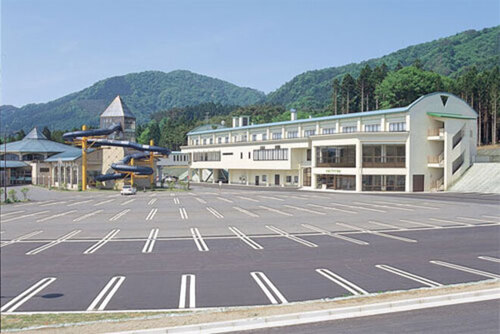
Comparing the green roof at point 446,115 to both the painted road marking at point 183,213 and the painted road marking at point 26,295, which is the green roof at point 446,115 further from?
the painted road marking at point 26,295

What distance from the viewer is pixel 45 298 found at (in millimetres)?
10062

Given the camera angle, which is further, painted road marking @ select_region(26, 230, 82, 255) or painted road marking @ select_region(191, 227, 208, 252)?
painted road marking @ select_region(191, 227, 208, 252)

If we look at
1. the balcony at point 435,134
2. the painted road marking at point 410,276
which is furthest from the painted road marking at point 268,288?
the balcony at point 435,134

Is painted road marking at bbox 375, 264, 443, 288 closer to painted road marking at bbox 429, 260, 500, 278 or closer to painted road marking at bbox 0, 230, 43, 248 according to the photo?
painted road marking at bbox 429, 260, 500, 278

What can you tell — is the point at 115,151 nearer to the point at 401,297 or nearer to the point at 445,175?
the point at 445,175

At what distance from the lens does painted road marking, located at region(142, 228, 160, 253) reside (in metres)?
15.9

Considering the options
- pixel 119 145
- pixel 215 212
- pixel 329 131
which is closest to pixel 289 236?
pixel 215 212

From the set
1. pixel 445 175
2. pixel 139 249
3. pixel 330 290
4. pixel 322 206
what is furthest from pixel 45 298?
pixel 445 175

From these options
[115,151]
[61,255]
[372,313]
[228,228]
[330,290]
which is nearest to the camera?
[372,313]

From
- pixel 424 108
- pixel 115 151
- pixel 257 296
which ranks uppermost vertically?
pixel 424 108

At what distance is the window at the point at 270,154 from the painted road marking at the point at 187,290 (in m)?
50.5

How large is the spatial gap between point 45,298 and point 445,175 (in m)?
48.4

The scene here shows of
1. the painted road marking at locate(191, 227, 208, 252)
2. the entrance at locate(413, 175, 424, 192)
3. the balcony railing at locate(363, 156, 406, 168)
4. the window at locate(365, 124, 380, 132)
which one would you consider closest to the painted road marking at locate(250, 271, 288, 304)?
the painted road marking at locate(191, 227, 208, 252)

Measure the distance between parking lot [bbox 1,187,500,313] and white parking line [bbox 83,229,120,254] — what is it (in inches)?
1.7
